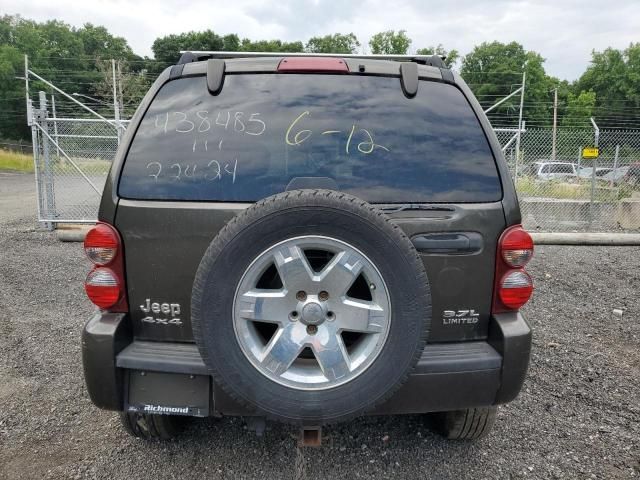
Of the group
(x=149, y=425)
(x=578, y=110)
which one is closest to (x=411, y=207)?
(x=149, y=425)

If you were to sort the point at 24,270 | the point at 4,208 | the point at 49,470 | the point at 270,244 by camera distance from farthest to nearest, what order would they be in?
1. the point at 4,208
2. the point at 24,270
3. the point at 49,470
4. the point at 270,244

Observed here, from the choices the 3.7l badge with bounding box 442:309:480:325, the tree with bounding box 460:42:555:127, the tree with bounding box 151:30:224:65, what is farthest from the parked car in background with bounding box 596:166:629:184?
the tree with bounding box 151:30:224:65

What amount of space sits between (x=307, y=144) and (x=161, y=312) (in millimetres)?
992

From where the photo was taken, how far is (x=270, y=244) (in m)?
1.81

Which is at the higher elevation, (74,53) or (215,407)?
(74,53)

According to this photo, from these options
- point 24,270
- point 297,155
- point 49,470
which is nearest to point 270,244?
point 297,155

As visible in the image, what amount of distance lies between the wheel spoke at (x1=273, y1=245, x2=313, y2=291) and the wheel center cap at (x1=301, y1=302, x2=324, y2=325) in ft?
0.23

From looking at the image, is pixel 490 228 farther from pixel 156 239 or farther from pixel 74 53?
pixel 74 53

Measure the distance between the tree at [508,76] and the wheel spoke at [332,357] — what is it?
172ft

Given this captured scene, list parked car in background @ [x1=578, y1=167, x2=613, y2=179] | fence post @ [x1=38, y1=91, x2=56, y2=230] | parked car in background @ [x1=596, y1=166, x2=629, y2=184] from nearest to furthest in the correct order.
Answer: fence post @ [x1=38, y1=91, x2=56, y2=230] < parked car in background @ [x1=596, y1=166, x2=629, y2=184] < parked car in background @ [x1=578, y1=167, x2=613, y2=179]

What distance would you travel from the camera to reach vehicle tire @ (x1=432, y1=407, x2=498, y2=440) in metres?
2.51

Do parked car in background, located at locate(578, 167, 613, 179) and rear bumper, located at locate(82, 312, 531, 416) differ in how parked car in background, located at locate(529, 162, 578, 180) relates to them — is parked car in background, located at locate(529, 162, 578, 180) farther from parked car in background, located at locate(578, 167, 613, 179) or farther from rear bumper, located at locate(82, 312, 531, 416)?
rear bumper, located at locate(82, 312, 531, 416)

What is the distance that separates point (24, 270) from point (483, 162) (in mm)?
6443

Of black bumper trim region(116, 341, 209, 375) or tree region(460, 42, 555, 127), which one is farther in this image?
tree region(460, 42, 555, 127)
